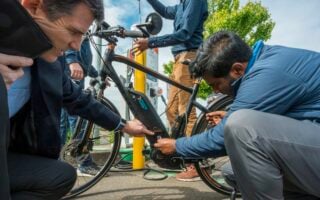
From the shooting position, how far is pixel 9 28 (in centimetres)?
122

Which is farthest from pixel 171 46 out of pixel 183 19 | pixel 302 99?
pixel 302 99

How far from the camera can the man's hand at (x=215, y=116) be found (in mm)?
2932

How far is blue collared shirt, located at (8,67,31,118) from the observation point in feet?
5.54

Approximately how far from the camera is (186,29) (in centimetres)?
352

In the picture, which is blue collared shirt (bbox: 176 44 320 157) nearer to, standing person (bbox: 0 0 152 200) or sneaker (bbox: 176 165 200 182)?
standing person (bbox: 0 0 152 200)

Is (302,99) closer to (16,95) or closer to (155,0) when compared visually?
(16,95)

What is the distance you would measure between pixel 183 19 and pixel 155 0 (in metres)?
0.92

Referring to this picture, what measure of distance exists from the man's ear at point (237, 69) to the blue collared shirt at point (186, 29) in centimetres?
155

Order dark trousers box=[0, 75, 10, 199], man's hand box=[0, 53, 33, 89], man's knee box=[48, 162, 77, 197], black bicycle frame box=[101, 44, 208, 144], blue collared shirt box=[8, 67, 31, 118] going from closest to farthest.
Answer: dark trousers box=[0, 75, 10, 199] < man's hand box=[0, 53, 33, 89] < blue collared shirt box=[8, 67, 31, 118] < man's knee box=[48, 162, 77, 197] < black bicycle frame box=[101, 44, 208, 144]

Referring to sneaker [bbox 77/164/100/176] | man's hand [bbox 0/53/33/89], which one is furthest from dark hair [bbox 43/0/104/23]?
Result: sneaker [bbox 77/164/100/176]

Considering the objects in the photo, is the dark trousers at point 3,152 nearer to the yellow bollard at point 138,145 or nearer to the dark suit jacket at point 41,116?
the dark suit jacket at point 41,116

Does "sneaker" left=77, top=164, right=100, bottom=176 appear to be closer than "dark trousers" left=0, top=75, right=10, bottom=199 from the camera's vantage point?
No

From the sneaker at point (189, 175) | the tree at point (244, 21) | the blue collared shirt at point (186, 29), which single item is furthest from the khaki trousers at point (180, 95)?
the tree at point (244, 21)

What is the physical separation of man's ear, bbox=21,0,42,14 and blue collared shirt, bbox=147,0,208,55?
2181 mm
